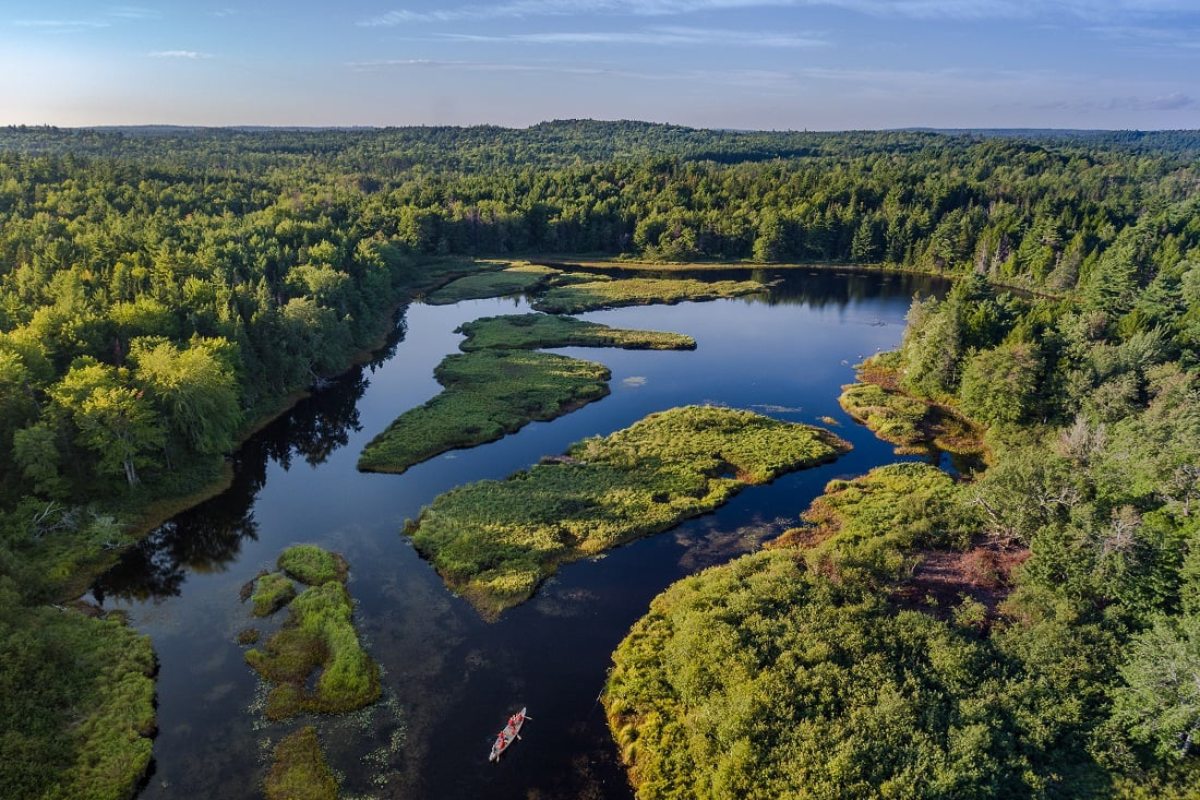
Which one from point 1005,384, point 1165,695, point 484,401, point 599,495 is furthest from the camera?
point 484,401

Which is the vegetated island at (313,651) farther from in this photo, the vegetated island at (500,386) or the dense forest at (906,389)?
the vegetated island at (500,386)

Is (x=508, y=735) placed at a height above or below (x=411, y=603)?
below

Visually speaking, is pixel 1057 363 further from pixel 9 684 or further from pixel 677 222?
pixel 677 222

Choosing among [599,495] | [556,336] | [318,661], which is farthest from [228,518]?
[556,336]

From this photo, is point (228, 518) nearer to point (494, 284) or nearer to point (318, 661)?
point (318, 661)

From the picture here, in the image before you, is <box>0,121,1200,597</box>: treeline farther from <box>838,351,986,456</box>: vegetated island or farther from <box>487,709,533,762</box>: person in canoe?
<box>487,709,533,762</box>: person in canoe

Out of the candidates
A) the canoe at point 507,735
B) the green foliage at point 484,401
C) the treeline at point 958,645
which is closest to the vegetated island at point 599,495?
the treeline at point 958,645

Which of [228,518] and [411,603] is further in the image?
[228,518]
